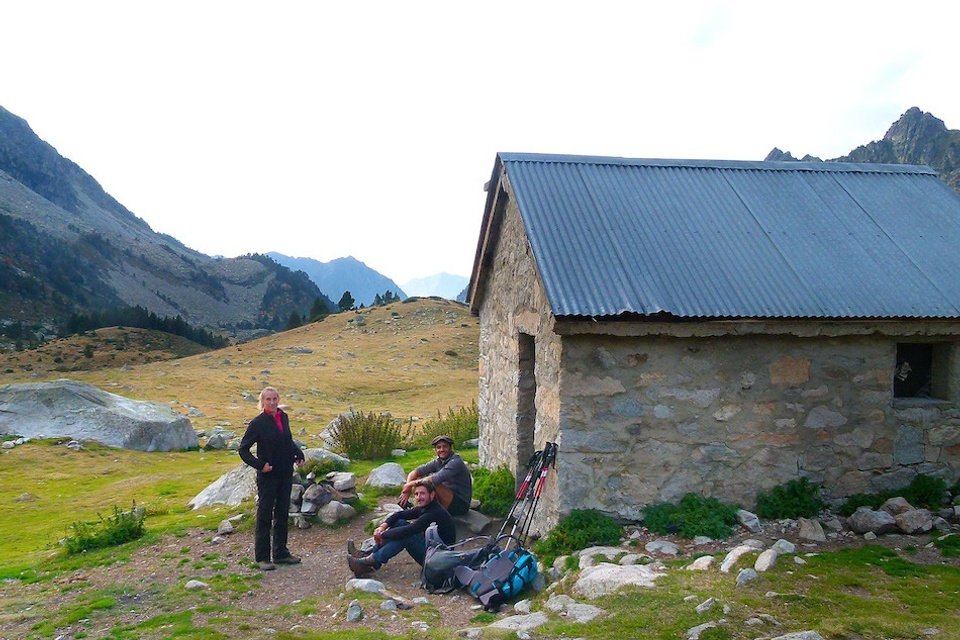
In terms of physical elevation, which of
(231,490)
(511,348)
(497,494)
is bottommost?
(231,490)

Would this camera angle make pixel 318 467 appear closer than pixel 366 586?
No

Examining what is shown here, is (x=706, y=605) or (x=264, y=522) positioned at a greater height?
(x=706, y=605)

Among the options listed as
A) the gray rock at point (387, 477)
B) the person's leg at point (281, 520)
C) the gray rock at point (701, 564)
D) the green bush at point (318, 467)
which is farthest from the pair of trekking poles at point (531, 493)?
the green bush at point (318, 467)

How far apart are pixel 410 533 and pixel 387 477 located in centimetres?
323

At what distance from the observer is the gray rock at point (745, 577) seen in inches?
228

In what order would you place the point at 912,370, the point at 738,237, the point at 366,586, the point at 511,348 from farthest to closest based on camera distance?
the point at 511,348 < the point at 912,370 < the point at 738,237 < the point at 366,586

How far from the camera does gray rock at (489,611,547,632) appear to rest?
5.47m

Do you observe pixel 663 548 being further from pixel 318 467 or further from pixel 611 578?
pixel 318 467

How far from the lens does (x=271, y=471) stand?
8016mm

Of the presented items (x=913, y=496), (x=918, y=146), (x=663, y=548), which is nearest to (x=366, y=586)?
(x=663, y=548)

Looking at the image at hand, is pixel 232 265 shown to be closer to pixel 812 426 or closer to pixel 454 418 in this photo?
pixel 454 418

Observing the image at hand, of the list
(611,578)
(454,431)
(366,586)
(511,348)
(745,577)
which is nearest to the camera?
(745,577)

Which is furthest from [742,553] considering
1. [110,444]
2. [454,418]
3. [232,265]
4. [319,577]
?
[232,265]

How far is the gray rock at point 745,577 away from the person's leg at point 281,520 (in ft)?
15.6
